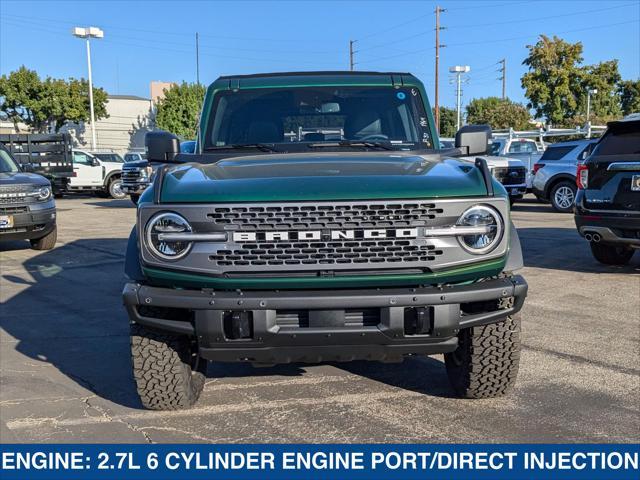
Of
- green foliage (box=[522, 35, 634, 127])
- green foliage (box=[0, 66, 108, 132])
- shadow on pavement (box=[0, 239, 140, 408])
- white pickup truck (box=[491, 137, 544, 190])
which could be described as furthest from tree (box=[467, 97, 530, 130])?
shadow on pavement (box=[0, 239, 140, 408])

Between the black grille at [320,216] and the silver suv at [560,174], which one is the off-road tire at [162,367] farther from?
the silver suv at [560,174]

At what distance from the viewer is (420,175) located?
3477mm

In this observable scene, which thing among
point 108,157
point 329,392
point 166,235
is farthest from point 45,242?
point 108,157

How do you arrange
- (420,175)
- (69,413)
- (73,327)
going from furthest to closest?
(73,327)
(69,413)
(420,175)

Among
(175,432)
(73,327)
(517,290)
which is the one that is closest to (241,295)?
(175,432)

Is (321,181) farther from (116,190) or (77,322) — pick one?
(116,190)

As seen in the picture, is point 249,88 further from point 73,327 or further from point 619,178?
point 619,178

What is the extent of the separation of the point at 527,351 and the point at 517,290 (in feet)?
6.39

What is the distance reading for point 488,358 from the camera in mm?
3717

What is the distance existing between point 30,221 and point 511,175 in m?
11.5

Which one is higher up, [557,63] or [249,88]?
[557,63]

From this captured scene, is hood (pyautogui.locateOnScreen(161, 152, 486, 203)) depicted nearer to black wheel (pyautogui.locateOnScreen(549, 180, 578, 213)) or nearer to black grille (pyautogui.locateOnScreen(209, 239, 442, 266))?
black grille (pyautogui.locateOnScreen(209, 239, 442, 266))

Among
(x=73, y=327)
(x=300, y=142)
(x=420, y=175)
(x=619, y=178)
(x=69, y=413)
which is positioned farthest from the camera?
(x=619, y=178)

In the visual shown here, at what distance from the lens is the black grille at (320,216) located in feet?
10.5
